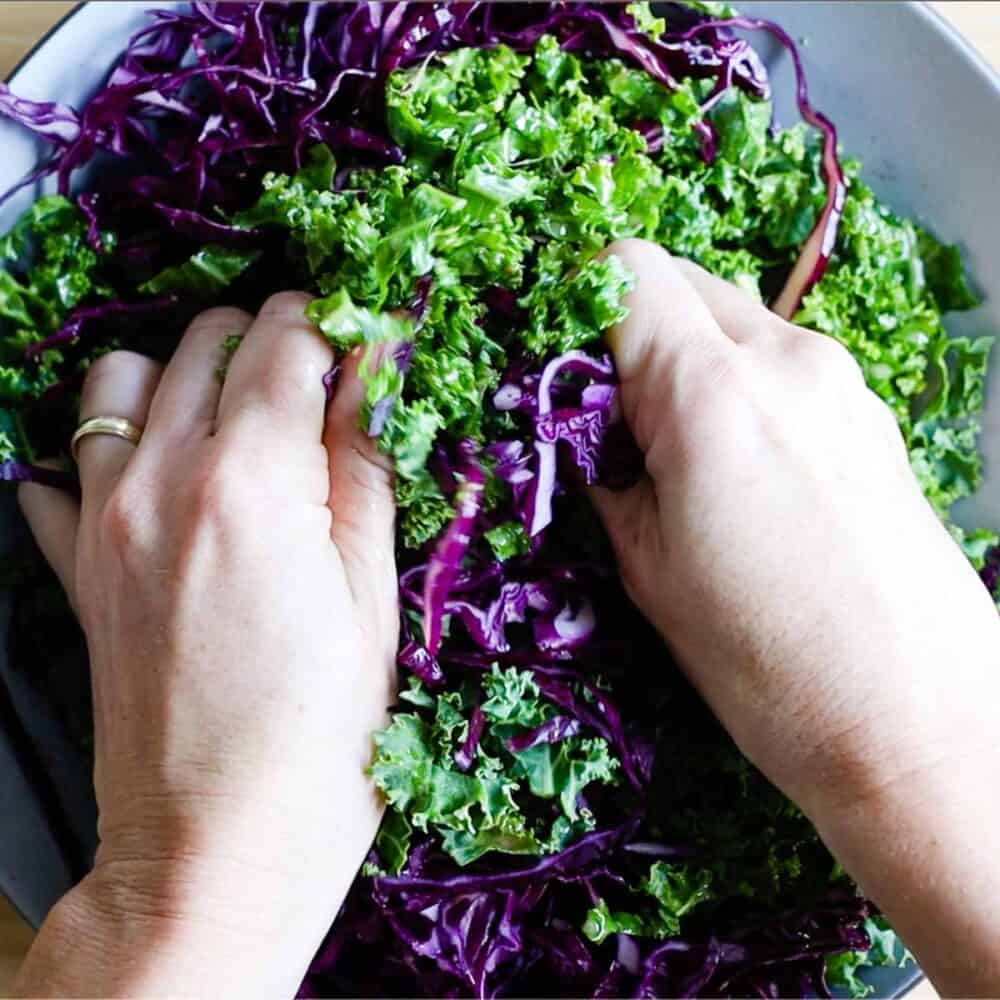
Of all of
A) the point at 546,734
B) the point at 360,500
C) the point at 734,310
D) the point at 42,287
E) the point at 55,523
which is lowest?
the point at 55,523

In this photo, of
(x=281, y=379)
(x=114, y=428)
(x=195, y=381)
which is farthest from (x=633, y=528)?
(x=114, y=428)

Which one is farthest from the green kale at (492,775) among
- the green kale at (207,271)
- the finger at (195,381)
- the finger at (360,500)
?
the green kale at (207,271)

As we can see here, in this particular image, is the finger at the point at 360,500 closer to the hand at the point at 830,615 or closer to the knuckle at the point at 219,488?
the knuckle at the point at 219,488

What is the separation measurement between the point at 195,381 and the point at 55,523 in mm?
354

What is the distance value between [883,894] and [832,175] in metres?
1.16

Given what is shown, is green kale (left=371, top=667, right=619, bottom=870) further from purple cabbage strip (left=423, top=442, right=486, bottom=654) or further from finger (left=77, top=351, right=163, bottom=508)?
finger (left=77, top=351, right=163, bottom=508)

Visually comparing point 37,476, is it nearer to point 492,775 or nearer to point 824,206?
point 492,775

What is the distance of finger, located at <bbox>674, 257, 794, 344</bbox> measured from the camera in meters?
1.58

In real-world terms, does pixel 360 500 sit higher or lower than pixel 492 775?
higher

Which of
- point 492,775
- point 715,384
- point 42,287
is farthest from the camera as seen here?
point 42,287

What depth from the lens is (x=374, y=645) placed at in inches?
59.4

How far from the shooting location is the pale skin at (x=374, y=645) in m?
1.37

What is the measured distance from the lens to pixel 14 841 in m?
1.76

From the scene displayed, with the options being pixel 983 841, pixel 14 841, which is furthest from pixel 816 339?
pixel 14 841
